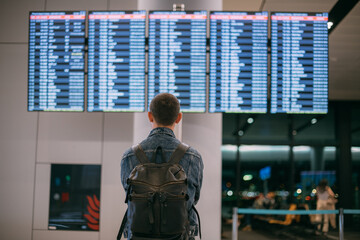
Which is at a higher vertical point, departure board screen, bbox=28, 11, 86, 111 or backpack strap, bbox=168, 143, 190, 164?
departure board screen, bbox=28, 11, 86, 111

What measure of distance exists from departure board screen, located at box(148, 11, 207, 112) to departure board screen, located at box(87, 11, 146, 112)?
4.8 inches

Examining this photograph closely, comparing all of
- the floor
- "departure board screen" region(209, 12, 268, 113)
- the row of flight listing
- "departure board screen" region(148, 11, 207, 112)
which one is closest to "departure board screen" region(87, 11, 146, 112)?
the row of flight listing

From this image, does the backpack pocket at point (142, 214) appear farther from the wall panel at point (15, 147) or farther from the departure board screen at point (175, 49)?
the wall panel at point (15, 147)

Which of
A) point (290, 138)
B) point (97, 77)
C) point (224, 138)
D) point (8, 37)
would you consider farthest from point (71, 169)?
point (290, 138)

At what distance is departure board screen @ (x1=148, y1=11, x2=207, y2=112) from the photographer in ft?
12.9

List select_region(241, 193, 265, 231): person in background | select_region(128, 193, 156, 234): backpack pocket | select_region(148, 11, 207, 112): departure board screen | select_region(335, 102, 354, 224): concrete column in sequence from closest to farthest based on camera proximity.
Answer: select_region(128, 193, 156, 234): backpack pocket → select_region(148, 11, 207, 112): departure board screen → select_region(241, 193, 265, 231): person in background → select_region(335, 102, 354, 224): concrete column

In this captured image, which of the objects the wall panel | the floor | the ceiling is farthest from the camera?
the floor

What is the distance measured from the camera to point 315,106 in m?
3.92

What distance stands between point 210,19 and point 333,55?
18.6ft

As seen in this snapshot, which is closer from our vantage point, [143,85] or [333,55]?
[143,85]

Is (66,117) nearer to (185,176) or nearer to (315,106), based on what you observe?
(315,106)

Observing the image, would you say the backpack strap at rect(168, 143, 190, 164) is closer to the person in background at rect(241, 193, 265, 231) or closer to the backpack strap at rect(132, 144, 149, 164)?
the backpack strap at rect(132, 144, 149, 164)

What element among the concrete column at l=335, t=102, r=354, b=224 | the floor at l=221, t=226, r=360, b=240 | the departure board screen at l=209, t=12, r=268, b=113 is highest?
the departure board screen at l=209, t=12, r=268, b=113

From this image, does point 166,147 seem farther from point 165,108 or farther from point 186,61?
point 186,61
